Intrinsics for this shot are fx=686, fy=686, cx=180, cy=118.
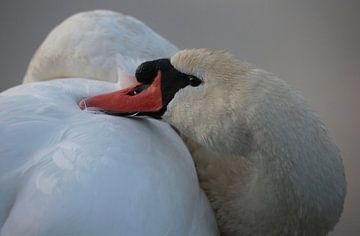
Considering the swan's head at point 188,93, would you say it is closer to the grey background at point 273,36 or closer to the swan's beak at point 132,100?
the swan's beak at point 132,100

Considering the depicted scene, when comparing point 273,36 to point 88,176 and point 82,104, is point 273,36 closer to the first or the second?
point 82,104

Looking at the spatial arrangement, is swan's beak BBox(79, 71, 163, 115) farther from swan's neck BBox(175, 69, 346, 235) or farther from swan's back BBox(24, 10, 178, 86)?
swan's back BBox(24, 10, 178, 86)

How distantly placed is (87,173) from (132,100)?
0.18 metres

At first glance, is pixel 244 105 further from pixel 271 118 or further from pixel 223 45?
pixel 223 45

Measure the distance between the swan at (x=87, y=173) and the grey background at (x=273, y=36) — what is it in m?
0.72

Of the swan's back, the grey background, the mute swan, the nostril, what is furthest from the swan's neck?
the grey background

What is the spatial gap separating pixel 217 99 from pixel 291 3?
96cm

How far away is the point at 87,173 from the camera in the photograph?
0.63m

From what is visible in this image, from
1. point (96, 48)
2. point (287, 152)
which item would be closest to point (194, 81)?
point (287, 152)

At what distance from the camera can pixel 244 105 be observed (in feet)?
2.28

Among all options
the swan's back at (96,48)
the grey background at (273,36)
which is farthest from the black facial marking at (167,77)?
the grey background at (273,36)

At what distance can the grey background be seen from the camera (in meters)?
1.49

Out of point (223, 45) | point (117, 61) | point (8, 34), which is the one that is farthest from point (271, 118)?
point (8, 34)

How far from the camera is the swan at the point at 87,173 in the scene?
1.97 feet
